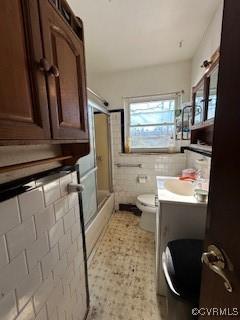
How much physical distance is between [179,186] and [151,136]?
44.0 inches

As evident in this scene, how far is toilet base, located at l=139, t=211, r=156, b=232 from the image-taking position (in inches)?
91.0

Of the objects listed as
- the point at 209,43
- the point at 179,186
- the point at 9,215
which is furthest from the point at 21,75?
the point at 209,43

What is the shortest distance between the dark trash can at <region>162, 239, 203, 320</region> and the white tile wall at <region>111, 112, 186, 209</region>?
156cm

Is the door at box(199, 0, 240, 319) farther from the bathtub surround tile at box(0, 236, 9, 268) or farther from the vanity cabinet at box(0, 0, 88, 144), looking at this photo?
the bathtub surround tile at box(0, 236, 9, 268)

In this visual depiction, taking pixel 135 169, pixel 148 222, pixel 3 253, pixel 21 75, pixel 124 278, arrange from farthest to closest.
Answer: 1. pixel 135 169
2. pixel 148 222
3. pixel 124 278
4. pixel 3 253
5. pixel 21 75

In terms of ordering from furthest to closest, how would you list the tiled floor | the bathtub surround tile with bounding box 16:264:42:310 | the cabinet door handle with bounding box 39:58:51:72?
the tiled floor
the bathtub surround tile with bounding box 16:264:42:310
the cabinet door handle with bounding box 39:58:51:72

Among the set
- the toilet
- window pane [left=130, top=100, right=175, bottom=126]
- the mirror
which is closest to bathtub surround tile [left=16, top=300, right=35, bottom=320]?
the toilet

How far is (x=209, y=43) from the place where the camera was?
1626 millimetres

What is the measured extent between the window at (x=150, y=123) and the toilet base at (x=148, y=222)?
1035mm

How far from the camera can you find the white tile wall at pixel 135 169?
2617mm

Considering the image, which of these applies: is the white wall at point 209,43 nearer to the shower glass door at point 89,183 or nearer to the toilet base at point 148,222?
the shower glass door at point 89,183

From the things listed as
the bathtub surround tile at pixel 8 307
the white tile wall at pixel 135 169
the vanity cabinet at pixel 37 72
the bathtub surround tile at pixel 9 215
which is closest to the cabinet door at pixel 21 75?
the vanity cabinet at pixel 37 72

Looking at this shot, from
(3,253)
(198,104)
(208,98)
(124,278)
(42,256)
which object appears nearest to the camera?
(3,253)

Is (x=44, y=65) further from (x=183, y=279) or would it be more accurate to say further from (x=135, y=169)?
(x=135, y=169)
